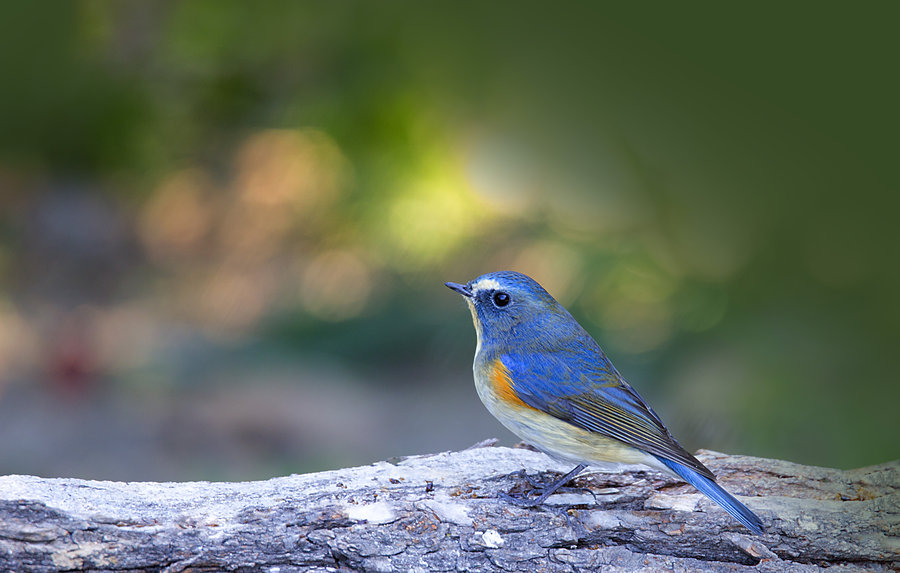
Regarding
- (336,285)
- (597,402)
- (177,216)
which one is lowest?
A: (597,402)

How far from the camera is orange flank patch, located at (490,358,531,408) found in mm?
2740

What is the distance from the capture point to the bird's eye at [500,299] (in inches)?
115

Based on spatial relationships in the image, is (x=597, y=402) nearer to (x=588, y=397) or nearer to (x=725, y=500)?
(x=588, y=397)

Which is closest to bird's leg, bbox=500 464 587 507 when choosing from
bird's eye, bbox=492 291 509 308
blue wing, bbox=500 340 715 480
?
blue wing, bbox=500 340 715 480

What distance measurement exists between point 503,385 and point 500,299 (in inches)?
12.3

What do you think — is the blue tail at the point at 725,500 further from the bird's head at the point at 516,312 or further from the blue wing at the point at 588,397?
the bird's head at the point at 516,312

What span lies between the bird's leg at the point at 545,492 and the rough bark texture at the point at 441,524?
26 mm

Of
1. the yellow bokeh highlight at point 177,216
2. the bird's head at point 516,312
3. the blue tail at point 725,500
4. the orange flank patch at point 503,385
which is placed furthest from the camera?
the yellow bokeh highlight at point 177,216

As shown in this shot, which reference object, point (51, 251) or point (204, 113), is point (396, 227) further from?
point (51, 251)

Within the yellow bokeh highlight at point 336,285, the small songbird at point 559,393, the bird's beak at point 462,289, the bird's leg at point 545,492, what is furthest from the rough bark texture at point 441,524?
the yellow bokeh highlight at point 336,285

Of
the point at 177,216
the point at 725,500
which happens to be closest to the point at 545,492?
the point at 725,500

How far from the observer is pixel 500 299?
2928 mm

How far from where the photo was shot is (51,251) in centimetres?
662

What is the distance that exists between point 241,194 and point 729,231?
3650 millimetres
